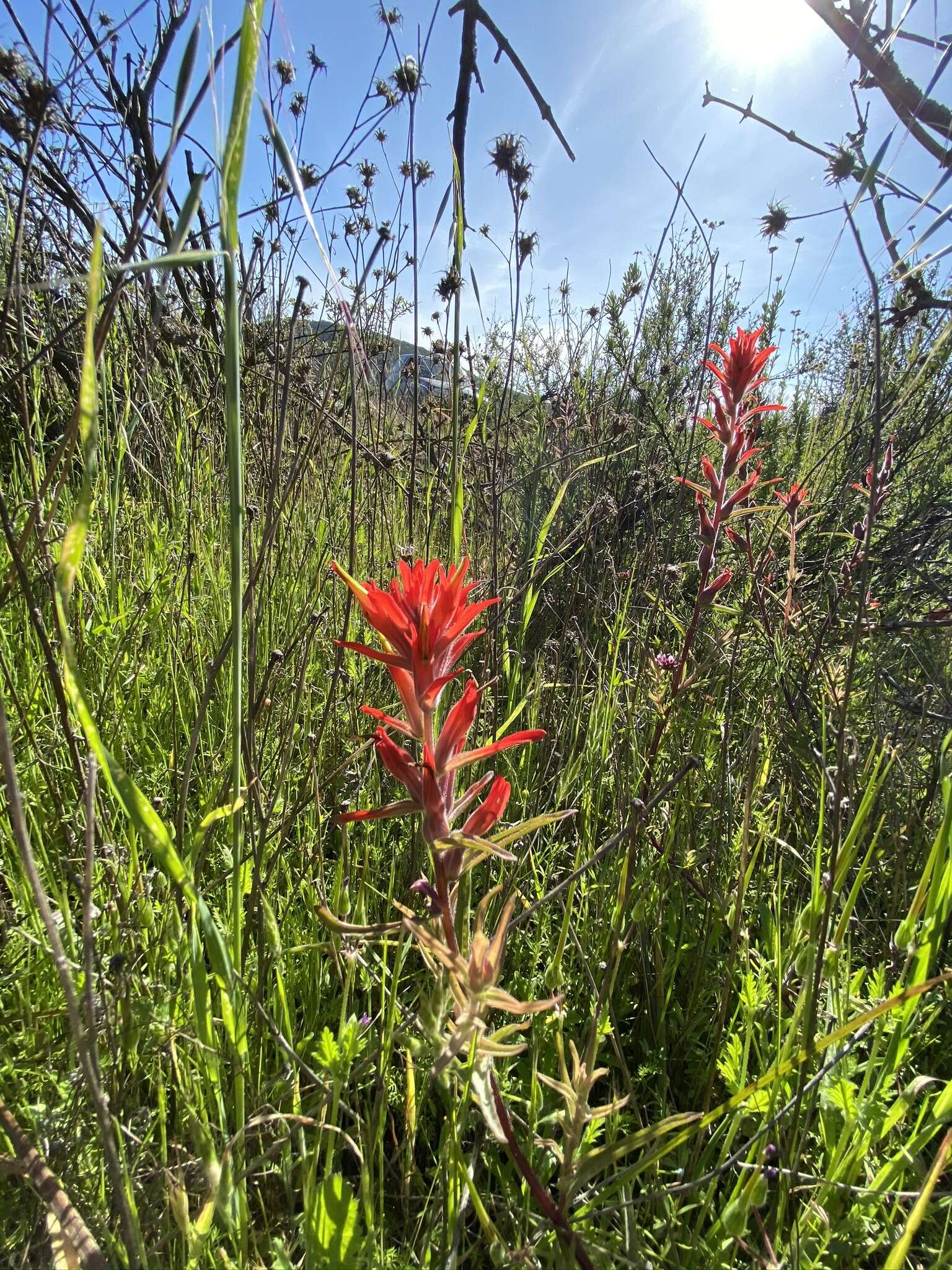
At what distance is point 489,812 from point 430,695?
15 cm

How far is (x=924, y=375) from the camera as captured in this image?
224cm

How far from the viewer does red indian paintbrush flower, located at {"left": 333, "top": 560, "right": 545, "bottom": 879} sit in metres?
0.72

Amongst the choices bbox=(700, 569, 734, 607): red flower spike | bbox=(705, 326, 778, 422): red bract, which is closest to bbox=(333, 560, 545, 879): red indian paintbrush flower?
bbox=(700, 569, 734, 607): red flower spike

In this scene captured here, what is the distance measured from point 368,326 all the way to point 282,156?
2504 millimetres

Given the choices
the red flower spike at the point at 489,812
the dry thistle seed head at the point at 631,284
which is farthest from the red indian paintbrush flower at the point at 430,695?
the dry thistle seed head at the point at 631,284

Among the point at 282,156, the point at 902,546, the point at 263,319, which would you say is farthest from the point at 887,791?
the point at 263,319

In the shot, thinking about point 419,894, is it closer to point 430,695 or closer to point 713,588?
point 430,695

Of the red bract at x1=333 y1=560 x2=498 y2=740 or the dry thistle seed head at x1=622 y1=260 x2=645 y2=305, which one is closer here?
the red bract at x1=333 y1=560 x2=498 y2=740

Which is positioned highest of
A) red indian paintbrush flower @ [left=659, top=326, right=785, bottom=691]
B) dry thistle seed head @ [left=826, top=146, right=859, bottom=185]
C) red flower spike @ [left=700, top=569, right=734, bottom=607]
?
dry thistle seed head @ [left=826, top=146, right=859, bottom=185]

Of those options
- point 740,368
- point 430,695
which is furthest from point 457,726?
point 740,368

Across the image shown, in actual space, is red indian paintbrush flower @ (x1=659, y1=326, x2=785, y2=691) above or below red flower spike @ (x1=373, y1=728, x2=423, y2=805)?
above

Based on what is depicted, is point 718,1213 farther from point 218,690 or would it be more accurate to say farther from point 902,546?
point 902,546

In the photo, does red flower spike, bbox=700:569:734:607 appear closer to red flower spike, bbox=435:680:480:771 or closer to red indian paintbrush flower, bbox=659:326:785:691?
red indian paintbrush flower, bbox=659:326:785:691

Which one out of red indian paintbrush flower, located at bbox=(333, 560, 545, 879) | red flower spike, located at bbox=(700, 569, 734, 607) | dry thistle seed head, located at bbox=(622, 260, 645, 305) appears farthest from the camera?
dry thistle seed head, located at bbox=(622, 260, 645, 305)
